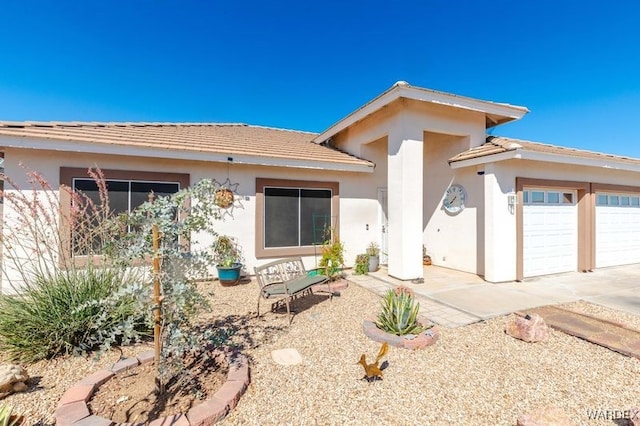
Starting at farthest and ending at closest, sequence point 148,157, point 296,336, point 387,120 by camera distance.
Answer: point 387,120 < point 148,157 < point 296,336

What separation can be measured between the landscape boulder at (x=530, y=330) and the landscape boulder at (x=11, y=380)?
6094 millimetres

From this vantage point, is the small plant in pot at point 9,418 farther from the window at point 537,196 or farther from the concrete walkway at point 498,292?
the window at point 537,196

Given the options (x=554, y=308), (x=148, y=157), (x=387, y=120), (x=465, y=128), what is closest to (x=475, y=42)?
(x=465, y=128)

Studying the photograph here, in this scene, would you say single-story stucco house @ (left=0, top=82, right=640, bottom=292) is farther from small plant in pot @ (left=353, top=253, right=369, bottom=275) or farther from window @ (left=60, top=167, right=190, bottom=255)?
small plant in pot @ (left=353, top=253, right=369, bottom=275)

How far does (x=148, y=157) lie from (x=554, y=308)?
9500 millimetres

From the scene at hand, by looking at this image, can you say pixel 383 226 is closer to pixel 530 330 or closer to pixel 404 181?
pixel 404 181

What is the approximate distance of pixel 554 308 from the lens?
17.5ft

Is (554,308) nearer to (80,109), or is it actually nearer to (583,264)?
(583,264)

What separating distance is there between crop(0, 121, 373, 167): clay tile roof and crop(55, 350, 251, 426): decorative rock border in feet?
17.6

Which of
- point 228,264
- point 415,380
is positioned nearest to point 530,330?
point 415,380

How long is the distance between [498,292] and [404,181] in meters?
3.38

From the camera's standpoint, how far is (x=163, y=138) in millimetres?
7527

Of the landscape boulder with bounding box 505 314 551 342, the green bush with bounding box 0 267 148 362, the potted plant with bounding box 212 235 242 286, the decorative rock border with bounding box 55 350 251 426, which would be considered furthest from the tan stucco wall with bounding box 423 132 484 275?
the green bush with bounding box 0 267 148 362

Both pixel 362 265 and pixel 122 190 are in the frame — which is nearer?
pixel 122 190
